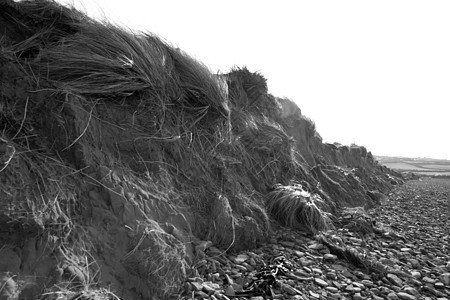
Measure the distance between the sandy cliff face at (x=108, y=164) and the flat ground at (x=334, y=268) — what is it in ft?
0.78

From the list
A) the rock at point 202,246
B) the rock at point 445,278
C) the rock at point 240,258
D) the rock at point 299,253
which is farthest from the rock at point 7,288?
the rock at point 445,278

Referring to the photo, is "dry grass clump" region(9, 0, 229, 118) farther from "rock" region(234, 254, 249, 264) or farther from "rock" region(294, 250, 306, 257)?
"rock" region(294, 250, 306, 257)

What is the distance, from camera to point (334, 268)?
3014 millimetres

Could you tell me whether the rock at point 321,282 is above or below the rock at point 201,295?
above

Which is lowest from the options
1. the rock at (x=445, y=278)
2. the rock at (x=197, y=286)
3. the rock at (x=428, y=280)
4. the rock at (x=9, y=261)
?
the rock at (x=197, y=286)

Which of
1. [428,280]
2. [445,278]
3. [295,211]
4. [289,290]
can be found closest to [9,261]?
[289,290]

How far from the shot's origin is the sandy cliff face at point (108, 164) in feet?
5.45

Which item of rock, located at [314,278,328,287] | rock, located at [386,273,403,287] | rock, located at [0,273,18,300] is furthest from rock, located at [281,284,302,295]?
rock, located at [0,273,18,300]

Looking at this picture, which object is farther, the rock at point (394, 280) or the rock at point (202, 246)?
the rock at point (394, 280)

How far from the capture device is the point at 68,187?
197 centimetres

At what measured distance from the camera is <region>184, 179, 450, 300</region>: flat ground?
2375mm

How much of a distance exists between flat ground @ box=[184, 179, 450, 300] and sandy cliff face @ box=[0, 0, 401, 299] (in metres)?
0.24

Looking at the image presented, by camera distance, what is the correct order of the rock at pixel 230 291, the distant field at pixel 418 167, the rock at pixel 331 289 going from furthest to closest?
the distant field at pixel 418 167 < the rock at pixel 331 289 < the rock at pixel 230 291

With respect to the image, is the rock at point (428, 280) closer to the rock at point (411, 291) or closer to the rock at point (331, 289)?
the rock at point (411, 291)
